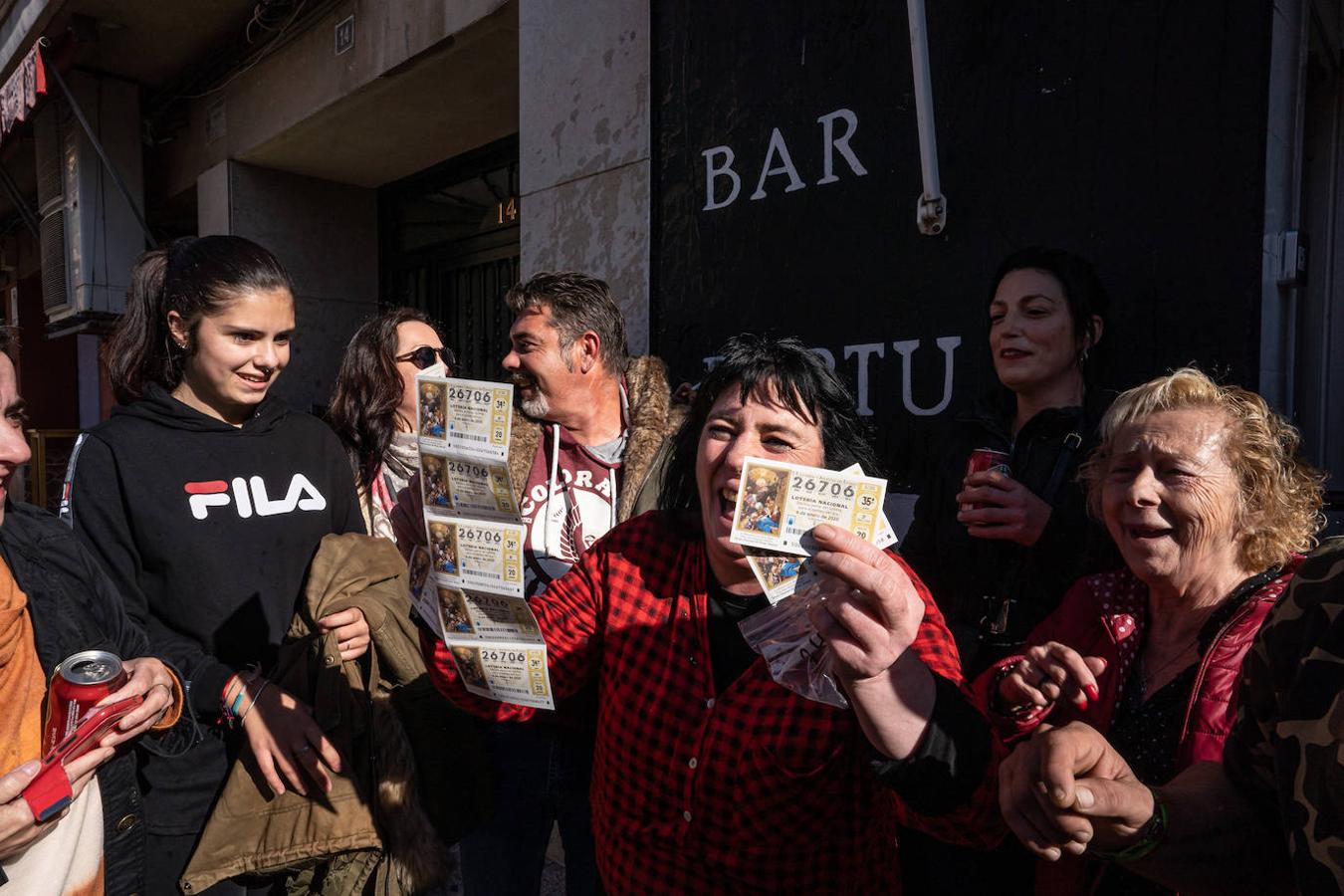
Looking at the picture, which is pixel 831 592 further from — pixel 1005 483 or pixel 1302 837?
pixel 1005 483

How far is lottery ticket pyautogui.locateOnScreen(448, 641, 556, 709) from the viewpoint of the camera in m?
1.58

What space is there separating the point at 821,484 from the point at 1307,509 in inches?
42.5

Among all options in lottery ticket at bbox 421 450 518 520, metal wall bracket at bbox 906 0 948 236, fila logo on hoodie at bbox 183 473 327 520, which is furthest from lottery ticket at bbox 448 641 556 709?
metal wall bracket at bbox 906 0 948 236

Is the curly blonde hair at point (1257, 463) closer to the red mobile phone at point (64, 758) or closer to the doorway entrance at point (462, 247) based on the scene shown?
the red mobile phone at point (64, 758)

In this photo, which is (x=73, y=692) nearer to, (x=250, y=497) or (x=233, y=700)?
(x=233, y=700)

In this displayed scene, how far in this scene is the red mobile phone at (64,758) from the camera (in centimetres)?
133

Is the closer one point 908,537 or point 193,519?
point 193,519

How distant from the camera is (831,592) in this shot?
47.2 inches

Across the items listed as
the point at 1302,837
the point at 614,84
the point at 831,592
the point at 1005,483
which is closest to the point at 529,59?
the point at 614,84

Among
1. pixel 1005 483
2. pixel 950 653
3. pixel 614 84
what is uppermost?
pixel 614 84

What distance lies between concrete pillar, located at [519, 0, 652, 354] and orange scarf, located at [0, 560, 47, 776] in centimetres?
275

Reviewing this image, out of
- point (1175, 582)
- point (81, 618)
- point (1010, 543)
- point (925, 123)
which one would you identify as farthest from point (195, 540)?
point (925, 123)

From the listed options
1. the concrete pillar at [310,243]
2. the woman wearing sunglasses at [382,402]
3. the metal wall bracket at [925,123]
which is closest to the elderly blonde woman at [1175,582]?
the metal wall bracket at [925,123]

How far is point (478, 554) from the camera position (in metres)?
1.54
